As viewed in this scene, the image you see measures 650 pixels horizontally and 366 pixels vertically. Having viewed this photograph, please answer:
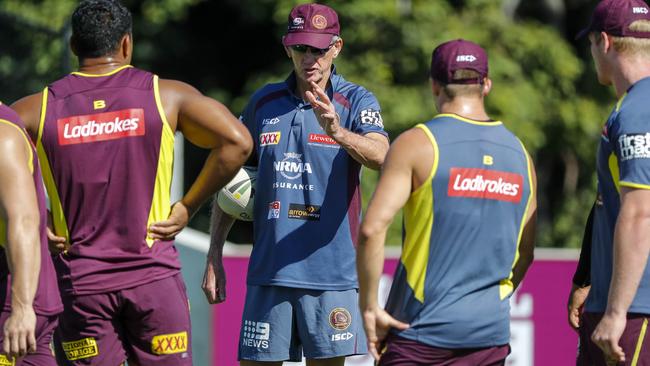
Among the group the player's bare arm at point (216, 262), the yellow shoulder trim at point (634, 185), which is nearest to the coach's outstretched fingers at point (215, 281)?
the player's bare arm at point (216, 262)

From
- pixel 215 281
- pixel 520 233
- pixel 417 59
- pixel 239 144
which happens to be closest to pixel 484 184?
pixel 520 233

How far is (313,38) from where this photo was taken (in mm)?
6105

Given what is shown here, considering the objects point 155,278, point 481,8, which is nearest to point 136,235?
point 155,278

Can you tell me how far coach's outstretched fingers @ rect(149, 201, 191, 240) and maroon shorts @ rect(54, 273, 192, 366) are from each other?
0.68 ft

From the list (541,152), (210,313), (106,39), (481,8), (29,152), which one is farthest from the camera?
(541,152)

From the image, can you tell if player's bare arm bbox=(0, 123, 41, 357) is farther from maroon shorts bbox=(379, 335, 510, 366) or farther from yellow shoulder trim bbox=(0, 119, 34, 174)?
maroon shorts bbox=(379, 335, 510, 366)

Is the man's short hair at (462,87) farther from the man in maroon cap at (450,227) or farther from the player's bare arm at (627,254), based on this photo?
the player's bare arm at (627,254)

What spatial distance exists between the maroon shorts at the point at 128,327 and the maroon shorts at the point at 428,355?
3.41 feet

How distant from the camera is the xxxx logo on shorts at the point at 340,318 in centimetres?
612

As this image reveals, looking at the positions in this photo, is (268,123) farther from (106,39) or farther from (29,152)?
(29,152)

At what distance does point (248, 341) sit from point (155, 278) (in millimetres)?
1012

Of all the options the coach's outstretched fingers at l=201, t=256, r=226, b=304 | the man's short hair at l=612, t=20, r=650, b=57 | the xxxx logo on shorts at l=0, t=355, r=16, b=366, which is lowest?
the xxxx logo on shorts at l=0, t=355, r=16, b=366

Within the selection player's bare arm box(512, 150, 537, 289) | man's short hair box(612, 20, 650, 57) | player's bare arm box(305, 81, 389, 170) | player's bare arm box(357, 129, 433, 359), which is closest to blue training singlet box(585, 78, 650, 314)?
man's short hair box(612, 20, 650, 57)

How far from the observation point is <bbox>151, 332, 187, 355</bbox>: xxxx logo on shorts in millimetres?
5383
